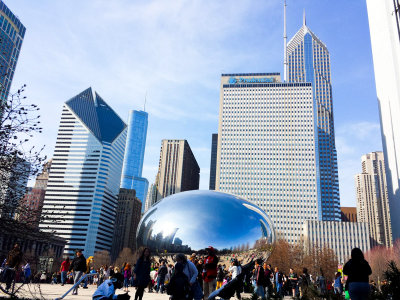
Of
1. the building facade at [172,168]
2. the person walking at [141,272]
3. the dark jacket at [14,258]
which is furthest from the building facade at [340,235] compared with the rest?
the person walking at [141,272]

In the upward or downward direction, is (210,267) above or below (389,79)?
below

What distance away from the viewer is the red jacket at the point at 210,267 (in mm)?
8031

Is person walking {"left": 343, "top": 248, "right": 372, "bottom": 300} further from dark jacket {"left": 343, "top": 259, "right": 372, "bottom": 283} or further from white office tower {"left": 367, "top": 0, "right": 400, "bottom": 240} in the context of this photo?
white office tower {"left": 367, "top": 0, "right": 400, "bottom": 240}

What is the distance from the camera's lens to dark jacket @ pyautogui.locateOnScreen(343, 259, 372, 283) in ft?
22.4

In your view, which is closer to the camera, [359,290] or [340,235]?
[359,290]

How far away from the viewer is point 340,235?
123 metres

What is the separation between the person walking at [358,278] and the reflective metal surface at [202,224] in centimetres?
251

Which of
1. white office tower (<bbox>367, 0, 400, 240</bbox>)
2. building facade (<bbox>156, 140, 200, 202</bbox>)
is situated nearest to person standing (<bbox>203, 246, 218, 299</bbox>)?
white office tower (<bbox>367, 0, 400, 240</bbox>)

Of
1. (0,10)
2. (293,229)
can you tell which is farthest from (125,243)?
(0,10)

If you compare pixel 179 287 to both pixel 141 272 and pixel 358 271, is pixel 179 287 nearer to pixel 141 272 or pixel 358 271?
pixel 141 272

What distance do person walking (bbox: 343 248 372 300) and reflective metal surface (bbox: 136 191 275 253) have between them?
2.51 meters

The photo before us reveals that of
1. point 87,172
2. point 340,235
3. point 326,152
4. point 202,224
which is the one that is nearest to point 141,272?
point 202,224

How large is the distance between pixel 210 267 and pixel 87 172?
16153cm

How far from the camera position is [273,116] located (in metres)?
152
